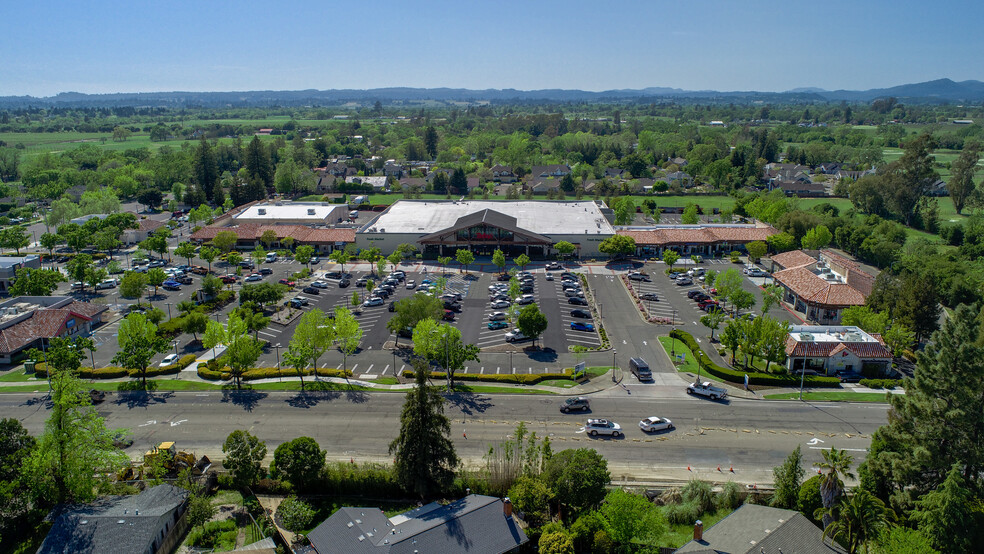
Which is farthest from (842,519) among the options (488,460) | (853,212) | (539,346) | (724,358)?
(853,212)

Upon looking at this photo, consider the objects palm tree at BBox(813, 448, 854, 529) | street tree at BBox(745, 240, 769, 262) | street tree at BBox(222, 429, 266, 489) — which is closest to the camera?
palm tree at BBox(813, 448, 854, 529)

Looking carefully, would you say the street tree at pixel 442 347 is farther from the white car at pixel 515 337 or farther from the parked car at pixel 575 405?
the parked car at pixel 575 405

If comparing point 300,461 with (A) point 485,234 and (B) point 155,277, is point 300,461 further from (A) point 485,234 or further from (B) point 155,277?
(A) point 485,234

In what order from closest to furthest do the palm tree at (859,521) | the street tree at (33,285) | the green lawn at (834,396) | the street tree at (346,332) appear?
the palm tree at (859,521) → the green lawn at (834,396) → the street tree at (346,332) → the street tree at (33,285)

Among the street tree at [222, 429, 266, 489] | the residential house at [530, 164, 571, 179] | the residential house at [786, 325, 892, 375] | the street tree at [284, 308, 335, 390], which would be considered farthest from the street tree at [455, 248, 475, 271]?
the residential house at [530, 164, 571, 179]

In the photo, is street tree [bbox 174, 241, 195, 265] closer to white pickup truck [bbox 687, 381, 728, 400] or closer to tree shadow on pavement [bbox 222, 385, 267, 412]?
tree shadow on pavement [bbox 222, 385, 267, 412]

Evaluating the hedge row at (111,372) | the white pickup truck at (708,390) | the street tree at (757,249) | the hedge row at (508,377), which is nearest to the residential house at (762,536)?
the white pickup truck at (708,390)

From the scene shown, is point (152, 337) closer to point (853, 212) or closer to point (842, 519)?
point (842, 519)
